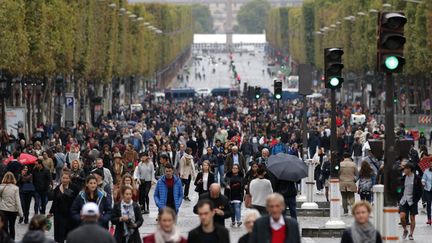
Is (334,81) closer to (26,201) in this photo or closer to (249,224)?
(26,201)

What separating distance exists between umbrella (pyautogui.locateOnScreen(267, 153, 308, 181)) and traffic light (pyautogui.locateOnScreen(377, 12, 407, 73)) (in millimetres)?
7924

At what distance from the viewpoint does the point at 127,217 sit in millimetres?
21188

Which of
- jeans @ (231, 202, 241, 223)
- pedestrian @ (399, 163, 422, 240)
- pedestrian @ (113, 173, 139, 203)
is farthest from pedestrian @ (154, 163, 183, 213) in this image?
pedestrian @ (399, 163, 422, 240)

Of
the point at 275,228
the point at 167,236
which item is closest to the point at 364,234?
the point at 275,228

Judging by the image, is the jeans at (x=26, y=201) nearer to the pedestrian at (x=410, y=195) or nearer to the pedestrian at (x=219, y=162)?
the pedestrian at (x=410, y=195)

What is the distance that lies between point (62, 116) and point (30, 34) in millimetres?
13098

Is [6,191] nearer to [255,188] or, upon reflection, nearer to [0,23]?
[255,188]

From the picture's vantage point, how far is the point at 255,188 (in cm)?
2512

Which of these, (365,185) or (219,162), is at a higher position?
(365,185)

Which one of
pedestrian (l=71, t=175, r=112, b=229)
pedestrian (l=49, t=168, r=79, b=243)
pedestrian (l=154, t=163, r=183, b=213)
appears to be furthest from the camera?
pedestrian (l=154, t=163, r=183, b=213)

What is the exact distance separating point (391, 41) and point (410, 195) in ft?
33.4

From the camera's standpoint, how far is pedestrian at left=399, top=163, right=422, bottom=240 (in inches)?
1083

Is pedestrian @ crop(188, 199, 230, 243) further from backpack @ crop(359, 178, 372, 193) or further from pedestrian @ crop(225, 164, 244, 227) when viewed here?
backpack @ crop(359, 178, 372, 193)

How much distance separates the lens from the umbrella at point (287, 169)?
25875mm
